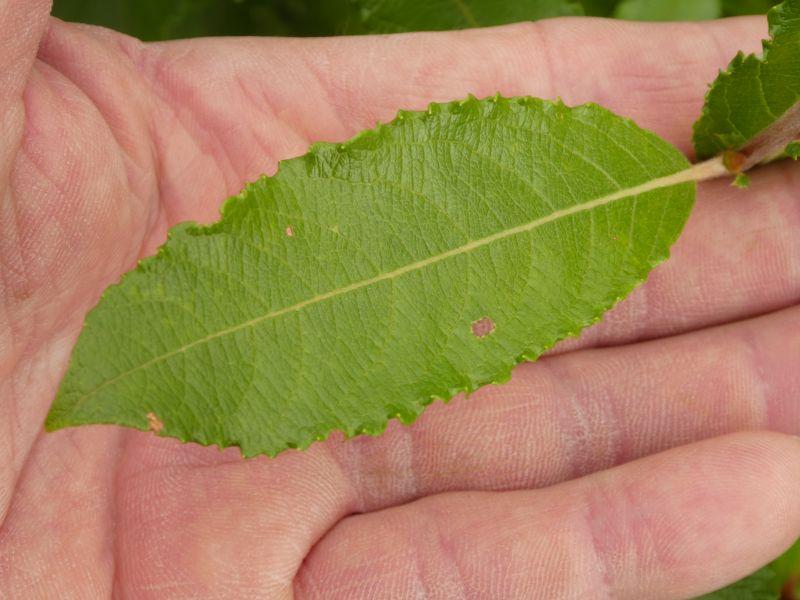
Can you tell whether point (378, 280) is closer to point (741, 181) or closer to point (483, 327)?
point (483, 327)

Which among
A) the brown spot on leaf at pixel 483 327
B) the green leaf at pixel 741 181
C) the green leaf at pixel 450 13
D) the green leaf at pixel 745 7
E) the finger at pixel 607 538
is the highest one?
the green leaf at pixel 745 7

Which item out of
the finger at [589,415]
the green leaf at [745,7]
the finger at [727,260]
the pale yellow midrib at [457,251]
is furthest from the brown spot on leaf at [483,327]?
the green leaf at [745,7]

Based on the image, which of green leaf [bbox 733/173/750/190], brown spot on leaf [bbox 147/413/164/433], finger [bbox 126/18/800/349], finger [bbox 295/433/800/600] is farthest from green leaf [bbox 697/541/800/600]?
brown spot on leaf [bbox 147/413/164/433]

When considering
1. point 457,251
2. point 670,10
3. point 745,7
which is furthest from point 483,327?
point 745,7

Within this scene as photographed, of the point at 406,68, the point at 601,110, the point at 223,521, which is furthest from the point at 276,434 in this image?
the point at 406,68

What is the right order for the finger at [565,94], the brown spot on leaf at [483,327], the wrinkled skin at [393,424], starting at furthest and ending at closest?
the finger at [565,94] < the wrinkled skin at [393,424] < the brown spot on leaf at [483,327]

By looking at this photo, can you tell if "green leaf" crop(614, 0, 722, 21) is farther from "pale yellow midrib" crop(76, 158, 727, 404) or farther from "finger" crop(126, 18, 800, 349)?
"pale yellow midrib" crop(76, 158, 727, 404)

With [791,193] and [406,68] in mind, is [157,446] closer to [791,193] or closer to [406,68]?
A: [406,68]

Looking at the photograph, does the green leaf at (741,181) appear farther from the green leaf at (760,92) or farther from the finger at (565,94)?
the finger at (565,94)
